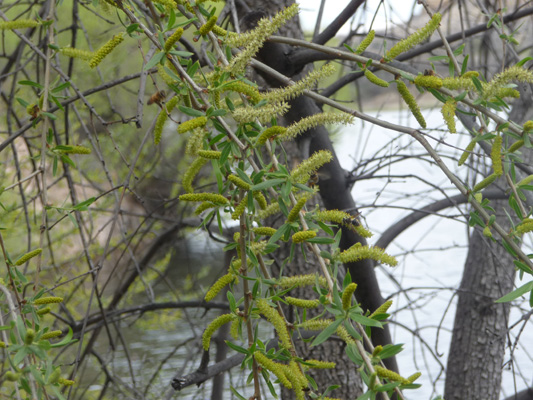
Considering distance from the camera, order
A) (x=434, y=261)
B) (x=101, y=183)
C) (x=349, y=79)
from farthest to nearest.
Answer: (x=434, y=261)
(x=101, y=183)
(x=349, y=79)

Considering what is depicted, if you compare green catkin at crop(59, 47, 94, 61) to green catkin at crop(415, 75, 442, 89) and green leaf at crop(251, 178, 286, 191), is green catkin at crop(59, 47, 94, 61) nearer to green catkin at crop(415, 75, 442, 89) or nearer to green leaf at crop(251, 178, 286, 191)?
green leaf at crop(251, 178, 286, 191)

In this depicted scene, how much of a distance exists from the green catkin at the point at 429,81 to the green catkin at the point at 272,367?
1.53ft

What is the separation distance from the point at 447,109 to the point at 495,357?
2046 millimetres

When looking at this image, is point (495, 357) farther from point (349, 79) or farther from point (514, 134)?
point (514, 134)

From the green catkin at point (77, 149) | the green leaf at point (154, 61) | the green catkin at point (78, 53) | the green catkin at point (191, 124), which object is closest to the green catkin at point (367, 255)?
the green catkin at point (191, 124)

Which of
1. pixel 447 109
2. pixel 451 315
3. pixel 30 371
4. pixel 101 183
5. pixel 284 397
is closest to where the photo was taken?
pixel 30 371

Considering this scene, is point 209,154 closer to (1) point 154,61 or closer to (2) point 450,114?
(1) point 154,61

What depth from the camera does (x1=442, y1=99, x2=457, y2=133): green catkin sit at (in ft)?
3.08

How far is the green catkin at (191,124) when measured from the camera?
32.4 inches

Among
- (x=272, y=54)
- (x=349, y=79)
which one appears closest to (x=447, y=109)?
(x=272, y=54)

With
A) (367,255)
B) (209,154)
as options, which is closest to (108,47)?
(209,154)

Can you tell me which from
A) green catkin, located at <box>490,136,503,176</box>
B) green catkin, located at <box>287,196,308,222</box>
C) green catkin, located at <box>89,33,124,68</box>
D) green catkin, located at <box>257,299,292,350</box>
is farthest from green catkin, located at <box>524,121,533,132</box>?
green catkin, located at <box>89,33,124,68</box>

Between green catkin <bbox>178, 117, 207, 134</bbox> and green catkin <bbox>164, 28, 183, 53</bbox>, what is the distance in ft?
0.36

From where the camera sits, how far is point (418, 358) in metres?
4.05
